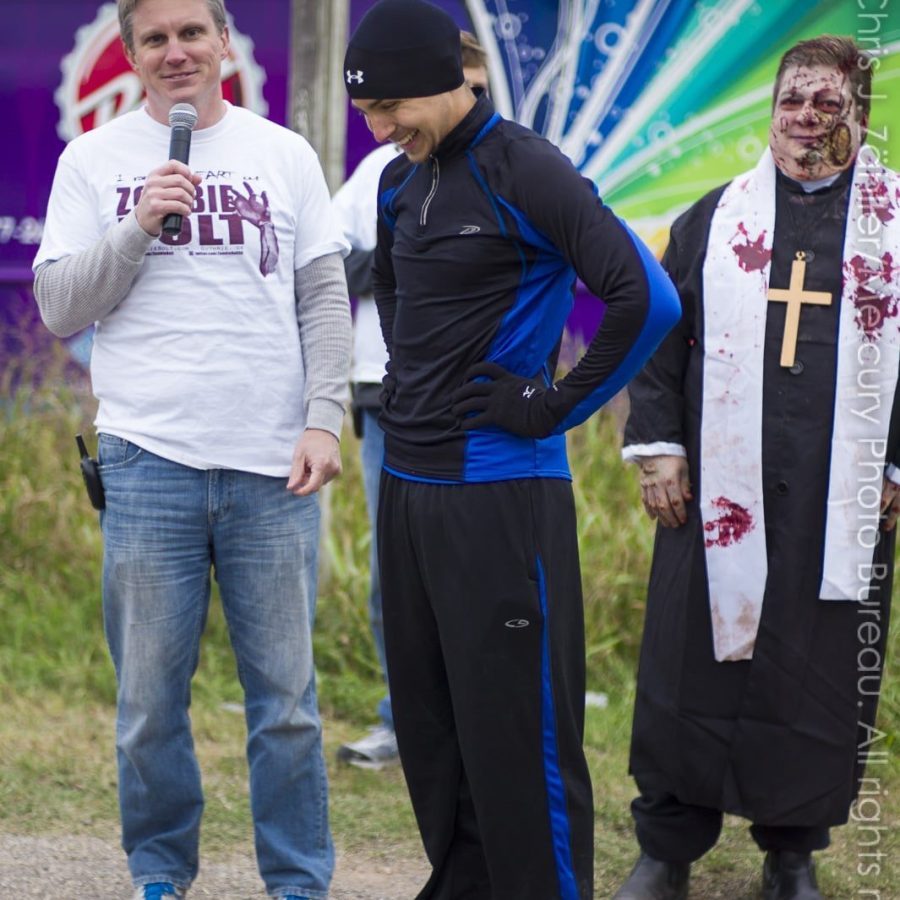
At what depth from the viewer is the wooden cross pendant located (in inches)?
142

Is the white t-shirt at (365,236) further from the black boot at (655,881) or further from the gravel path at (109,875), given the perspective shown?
the black boot at (655,881)

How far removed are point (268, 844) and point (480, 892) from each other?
1.70 ft

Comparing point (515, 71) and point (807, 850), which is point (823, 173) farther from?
point (515, 71)

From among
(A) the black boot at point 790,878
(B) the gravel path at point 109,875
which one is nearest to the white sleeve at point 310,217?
(B) the gravel path at point 109,875

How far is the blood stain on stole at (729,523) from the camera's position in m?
3.67

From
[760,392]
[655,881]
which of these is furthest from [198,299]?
[655,881]

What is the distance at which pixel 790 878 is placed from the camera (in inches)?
150

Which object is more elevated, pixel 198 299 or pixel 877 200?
pixel 877 200

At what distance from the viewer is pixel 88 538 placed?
6180 millimetres

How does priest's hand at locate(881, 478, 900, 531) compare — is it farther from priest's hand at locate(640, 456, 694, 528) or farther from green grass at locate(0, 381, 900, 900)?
green grass at locate(0, 381, 900, 900)

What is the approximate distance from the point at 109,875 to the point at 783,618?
189cm

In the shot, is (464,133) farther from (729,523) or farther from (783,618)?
(783,618)

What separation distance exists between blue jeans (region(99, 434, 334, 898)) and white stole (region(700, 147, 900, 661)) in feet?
3.31

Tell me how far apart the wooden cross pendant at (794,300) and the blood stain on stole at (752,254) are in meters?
0.07
